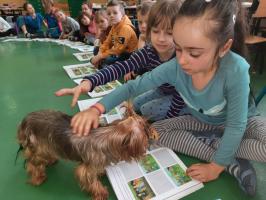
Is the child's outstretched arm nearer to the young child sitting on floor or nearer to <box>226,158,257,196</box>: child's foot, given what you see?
<box>226,158,257,196</box>: child's foot

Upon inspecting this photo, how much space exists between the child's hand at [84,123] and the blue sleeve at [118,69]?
0.97 ft

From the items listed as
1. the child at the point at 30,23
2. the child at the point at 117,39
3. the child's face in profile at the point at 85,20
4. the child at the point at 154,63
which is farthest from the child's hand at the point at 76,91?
the child at the point at 30,23


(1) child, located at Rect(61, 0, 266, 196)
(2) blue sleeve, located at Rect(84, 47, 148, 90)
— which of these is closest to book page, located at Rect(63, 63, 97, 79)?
(2) blue sleeve, located at Rect(84, 47, 148, 90)

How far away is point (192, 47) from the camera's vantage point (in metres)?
0.94

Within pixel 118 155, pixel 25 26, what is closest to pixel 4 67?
pixel 118 155

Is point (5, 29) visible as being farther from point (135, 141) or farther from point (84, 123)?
point (135, 141)

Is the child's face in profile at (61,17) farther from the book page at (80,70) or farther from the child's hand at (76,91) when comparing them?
the child's hand at (76,91)

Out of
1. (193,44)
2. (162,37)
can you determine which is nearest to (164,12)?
(162,37)

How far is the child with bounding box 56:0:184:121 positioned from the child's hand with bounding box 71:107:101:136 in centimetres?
15

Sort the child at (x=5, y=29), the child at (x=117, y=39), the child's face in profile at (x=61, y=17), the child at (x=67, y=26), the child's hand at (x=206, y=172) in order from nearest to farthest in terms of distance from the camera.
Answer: the child's hand at (x=206, y=172), the child at (x=117, y=39), the child at (x=67, y=26), the child's face in profile at (x=61, y=17), the child at (x=5, y=29)

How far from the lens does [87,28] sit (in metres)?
4.46

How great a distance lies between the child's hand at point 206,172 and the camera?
120 centimetres

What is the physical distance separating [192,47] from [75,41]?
4.06 metres

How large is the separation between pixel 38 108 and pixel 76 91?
98 cm
